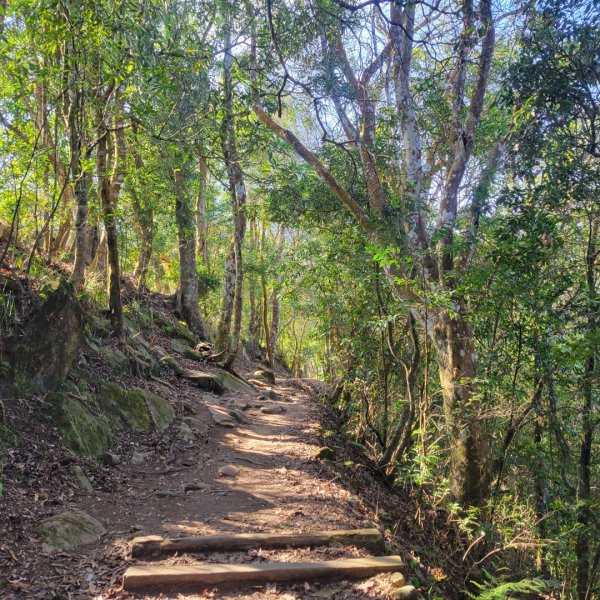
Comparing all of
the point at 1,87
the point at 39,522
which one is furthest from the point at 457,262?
the point at 1,87

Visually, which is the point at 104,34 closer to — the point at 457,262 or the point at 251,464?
the point at 457,262

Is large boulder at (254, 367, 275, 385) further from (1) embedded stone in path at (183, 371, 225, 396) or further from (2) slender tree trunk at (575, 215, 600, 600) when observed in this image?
(2) slender tree trunk at (575, 215, 600, 600)

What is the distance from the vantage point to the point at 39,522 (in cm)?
495

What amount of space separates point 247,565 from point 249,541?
1.44 ft

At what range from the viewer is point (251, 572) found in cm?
434

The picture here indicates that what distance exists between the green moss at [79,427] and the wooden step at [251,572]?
2.87 m

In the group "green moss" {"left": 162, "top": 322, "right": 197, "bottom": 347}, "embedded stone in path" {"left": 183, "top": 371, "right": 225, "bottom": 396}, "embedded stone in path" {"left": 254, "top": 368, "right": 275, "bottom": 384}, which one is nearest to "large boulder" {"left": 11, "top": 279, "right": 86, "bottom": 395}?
"embedded stone in path" {"left": 183, "top": 371, "right": 225, "bottom": 396}

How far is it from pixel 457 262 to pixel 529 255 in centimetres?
160

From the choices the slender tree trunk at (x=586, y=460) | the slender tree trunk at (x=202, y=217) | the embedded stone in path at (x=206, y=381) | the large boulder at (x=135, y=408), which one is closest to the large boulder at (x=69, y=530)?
the large boulder at (x=135, y=408)

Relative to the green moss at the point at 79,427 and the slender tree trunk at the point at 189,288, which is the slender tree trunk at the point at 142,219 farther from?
the green moss at the point at 79,427

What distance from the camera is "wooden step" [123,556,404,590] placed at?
164 inches

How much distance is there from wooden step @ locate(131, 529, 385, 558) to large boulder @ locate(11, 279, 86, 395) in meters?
3.06

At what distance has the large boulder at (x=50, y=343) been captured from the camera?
655 cm

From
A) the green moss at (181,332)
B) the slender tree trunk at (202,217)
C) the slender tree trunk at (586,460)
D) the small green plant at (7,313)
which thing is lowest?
the slender tree trunk at (586,460)
